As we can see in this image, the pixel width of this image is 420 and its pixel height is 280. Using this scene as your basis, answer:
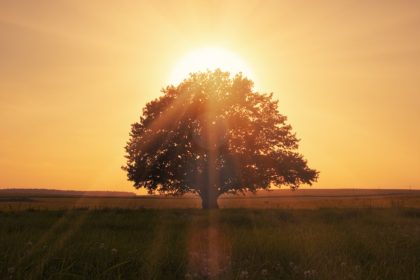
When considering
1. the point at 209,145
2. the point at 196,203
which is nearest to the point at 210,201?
the point at 209,145

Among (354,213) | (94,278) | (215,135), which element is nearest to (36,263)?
(94,278)

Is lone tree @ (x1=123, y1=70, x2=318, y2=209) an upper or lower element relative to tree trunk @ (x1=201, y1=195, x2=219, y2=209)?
upper

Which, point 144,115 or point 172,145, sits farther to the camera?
point 144,115

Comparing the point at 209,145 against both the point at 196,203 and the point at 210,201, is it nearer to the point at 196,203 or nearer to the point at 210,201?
the point at 210,201

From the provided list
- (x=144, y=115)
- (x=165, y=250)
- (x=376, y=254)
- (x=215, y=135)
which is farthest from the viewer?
(x=144, y=115)

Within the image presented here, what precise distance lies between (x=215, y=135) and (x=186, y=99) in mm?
4309

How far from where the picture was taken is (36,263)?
6.57m

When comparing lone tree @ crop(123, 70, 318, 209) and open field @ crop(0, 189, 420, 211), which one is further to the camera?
lone tree @ crop(123, 70, 318, 209)

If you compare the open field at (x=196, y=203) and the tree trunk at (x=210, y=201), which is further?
the tree trunk at (x=210, y=201)

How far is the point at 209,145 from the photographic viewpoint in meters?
39.4

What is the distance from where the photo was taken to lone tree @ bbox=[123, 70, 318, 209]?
39781mm

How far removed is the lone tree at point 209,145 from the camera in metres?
39.8

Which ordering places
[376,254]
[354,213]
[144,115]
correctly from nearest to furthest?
[376,254] < [354,213] < [144,115]

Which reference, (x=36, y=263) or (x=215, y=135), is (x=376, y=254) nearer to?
(x=36, y=263)
